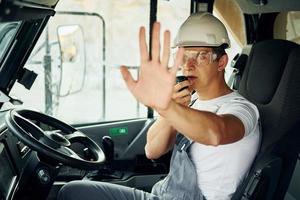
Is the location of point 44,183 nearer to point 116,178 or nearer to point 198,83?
point 198,83

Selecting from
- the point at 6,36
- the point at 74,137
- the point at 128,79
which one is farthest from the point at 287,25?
the point at 128,79

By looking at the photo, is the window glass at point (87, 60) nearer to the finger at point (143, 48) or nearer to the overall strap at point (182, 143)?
the overall strap at point (182, 143)

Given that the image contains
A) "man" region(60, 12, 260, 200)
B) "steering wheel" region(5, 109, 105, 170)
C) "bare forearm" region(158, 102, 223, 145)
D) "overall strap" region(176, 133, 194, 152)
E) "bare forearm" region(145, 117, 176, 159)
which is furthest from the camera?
"bare forearm" region(145, 117, 176, 159)

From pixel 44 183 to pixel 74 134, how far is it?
402mm

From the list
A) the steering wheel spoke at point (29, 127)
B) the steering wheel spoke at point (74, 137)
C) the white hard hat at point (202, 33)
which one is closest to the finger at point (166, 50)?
the white hard hat at point (202, 33)

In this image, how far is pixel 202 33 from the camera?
194 cm

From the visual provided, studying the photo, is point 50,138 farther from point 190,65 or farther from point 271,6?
point 271,6

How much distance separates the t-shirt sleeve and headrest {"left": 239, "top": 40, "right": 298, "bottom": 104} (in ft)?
0.43

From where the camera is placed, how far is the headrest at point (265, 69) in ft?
6.32

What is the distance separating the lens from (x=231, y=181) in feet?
6.25

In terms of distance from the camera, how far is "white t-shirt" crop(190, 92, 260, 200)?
6.15 feet

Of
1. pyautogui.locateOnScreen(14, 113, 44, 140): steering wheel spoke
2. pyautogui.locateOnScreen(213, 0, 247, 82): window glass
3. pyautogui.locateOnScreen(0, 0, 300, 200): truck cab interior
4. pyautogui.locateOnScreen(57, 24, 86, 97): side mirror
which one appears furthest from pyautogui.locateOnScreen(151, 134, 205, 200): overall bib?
Answer: pyautogui.locateOnScreen(57, 24, 86, 97): side mirror

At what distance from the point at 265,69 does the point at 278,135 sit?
308 millimetres

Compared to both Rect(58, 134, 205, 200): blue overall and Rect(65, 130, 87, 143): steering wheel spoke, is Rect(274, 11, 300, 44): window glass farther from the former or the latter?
Rect(65, 130, 87, 143): steering wheel spoke
